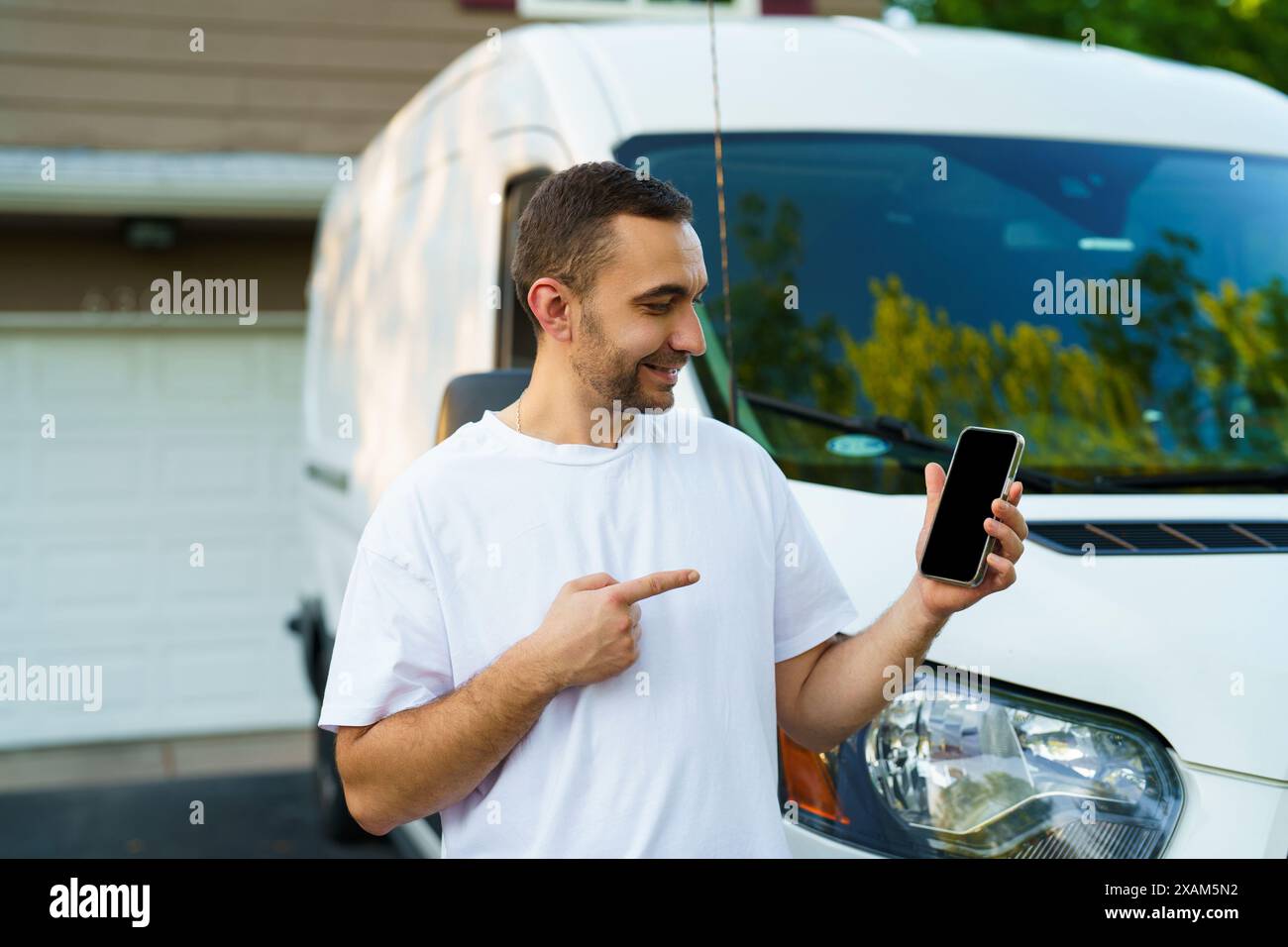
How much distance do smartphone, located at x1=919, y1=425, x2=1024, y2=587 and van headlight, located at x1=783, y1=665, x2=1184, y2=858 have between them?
14.2 inches

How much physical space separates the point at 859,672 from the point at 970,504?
29cm

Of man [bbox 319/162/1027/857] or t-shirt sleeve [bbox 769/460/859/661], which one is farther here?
t-shirt sleeve [bbox 769/460/859/661]

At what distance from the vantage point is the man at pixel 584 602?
1849mm

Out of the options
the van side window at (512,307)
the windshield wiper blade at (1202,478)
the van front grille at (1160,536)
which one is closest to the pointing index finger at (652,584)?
the van front grille at (1160,536)

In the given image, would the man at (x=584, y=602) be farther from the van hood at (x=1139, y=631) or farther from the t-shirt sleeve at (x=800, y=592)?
the van hood at (x=1139, y=631)

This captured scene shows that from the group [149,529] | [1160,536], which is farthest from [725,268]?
[149,529]

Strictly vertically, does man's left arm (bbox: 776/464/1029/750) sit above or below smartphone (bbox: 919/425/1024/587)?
below

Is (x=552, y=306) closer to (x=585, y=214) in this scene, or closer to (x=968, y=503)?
(x=585, y=214)

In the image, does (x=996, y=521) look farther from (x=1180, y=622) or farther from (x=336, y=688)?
(x=336, y=688)

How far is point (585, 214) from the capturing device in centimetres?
194

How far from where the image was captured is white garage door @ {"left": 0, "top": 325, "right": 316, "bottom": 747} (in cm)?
834

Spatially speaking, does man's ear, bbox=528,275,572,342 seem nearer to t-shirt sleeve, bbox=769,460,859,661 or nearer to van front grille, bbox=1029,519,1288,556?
t-shirt sleeve, bbox=769,460,859,661

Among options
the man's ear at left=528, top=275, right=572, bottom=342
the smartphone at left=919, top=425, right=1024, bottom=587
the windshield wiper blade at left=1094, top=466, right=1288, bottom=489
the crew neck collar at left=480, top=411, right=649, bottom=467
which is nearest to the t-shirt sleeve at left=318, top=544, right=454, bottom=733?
the crew neck collar at left=480, top=411, right=649, bottom=467
